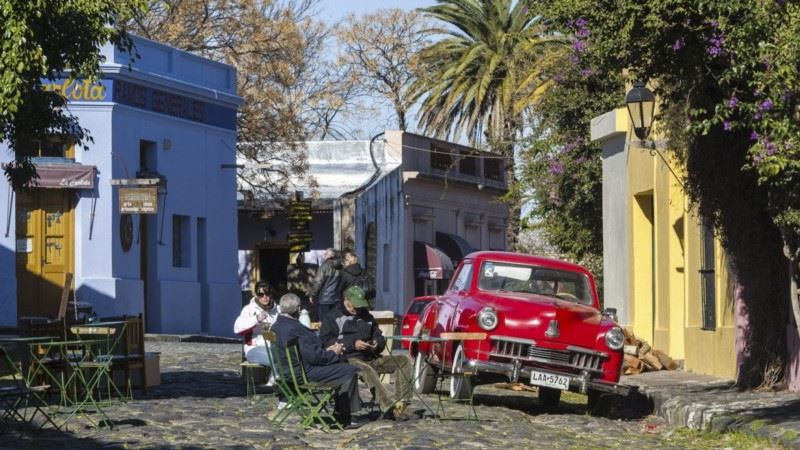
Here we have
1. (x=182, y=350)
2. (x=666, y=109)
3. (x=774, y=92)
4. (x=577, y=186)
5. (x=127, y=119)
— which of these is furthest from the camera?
(x=127, y=119)

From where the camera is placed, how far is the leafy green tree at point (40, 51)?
49.7ft

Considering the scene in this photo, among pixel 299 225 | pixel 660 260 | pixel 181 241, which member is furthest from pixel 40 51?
pixel 299 225

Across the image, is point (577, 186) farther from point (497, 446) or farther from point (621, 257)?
point (497, 446)

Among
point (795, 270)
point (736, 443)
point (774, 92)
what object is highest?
point (774, 92)

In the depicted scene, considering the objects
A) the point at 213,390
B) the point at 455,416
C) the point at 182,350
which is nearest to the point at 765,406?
the point at 455,416

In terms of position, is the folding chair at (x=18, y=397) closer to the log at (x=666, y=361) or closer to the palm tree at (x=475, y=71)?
the log at (x=666, y=361)

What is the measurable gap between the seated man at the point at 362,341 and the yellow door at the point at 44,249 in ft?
56.8

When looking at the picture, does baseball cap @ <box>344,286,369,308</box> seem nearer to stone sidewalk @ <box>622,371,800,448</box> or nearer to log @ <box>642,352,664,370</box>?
stone sidewalk @ <box>622,371,800,448</box>

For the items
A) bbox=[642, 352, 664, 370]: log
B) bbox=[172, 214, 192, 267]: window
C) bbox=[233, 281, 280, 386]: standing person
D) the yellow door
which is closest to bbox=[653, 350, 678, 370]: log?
bbox=[642, 352, 664, 370]: log

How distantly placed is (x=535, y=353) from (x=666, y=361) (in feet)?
20.5

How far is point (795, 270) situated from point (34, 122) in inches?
288

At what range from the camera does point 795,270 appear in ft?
50.8

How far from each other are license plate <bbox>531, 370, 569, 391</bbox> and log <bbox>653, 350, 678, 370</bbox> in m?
6.14

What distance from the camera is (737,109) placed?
14.6 metres
